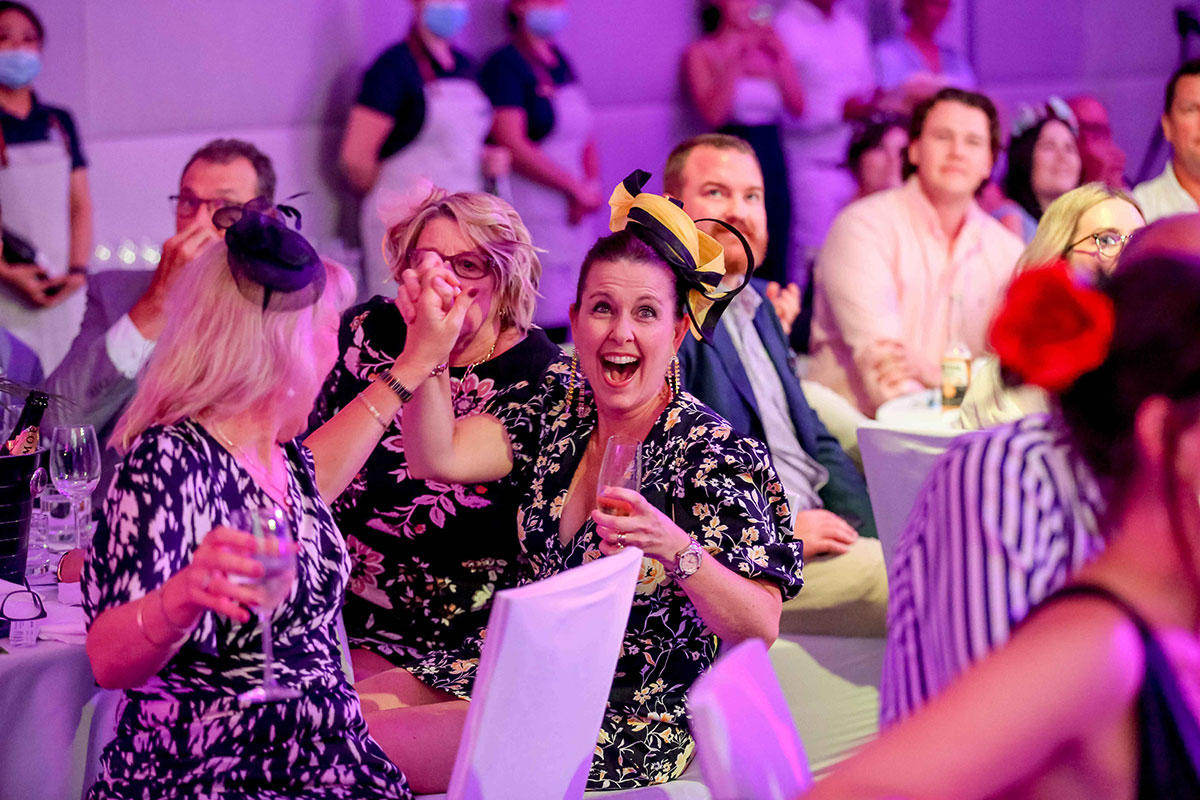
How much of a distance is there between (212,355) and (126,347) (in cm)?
170

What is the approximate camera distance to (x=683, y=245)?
2279mm

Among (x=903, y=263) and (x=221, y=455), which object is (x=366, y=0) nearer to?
(x=903, y=263)

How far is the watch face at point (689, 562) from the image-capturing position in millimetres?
1903

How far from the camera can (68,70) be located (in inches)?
209

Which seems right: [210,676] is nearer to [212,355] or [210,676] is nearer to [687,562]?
[212,355]

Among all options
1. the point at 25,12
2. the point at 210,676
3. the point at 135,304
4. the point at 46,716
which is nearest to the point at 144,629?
the point at 210,676

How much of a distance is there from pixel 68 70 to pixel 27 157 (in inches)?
27.8

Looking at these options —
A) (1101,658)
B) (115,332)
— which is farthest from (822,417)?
(1101,658)

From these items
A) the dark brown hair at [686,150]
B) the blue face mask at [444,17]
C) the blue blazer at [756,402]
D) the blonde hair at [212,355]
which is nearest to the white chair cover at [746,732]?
the blonde hair at [212,355]

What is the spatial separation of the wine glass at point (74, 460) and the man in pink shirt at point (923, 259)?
→ 269 centimetres

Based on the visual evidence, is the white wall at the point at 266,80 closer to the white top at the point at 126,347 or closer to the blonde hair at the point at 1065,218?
the white top at the point at 126,347

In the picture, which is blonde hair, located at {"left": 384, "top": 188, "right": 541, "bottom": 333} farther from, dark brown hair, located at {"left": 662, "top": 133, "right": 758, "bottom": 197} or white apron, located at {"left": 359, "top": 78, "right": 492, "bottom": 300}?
white apron, located at {"left": 359, "top": 78, "right": 492, "bottom": 300}

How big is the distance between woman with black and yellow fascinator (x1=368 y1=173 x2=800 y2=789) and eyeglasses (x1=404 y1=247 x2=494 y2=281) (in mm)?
238

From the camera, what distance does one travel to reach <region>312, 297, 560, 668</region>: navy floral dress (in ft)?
8.09
